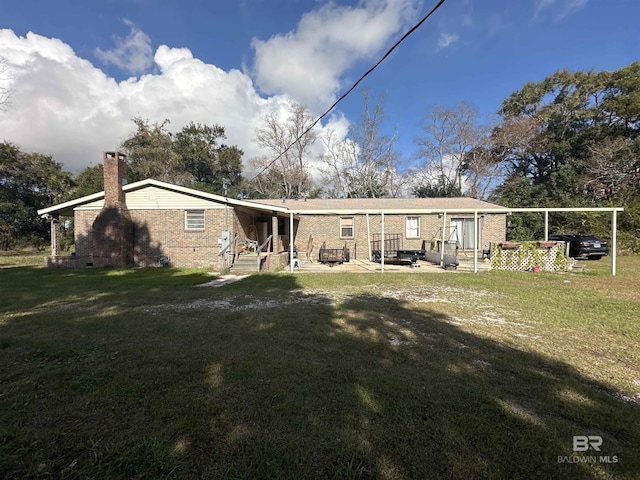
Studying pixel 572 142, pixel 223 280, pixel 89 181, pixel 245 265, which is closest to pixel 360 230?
pixel 245 265

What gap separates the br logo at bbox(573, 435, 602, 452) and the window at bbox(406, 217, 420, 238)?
16181 mm

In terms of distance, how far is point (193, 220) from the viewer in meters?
13.7

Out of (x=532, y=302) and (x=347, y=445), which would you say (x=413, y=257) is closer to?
(x=532, y=302)

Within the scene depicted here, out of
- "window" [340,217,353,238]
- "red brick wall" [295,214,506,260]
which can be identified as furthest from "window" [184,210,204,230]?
"window" [340,217,353,238]

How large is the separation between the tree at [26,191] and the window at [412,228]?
Result: 32767mm

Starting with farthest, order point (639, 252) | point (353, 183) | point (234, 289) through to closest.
→ point (353, 183) → point (639, 252) → point (234, 289)

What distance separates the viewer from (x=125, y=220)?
13.3 metres

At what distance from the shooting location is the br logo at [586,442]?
2.20 meters

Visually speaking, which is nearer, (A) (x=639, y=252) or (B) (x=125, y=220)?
(B) (x=125, y=220)

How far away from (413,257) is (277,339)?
10.6 meters

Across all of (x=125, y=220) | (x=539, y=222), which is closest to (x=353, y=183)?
(x=539, y=222)

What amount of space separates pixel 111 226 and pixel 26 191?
27.6 metres

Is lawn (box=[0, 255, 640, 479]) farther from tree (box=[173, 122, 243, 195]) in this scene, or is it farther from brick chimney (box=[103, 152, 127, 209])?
tree (box=[173, 122, 243, 195])

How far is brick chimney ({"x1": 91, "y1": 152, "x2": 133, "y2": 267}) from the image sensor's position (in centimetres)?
1302
